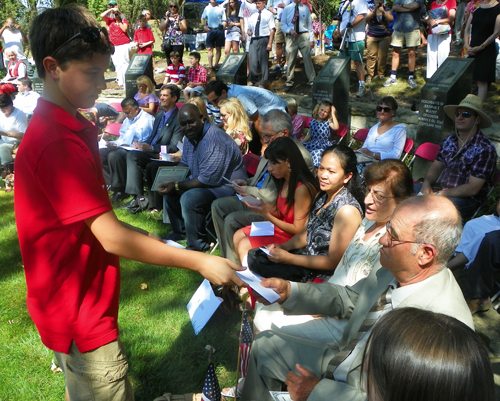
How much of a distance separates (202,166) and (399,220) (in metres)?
3.43

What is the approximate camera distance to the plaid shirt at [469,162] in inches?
181

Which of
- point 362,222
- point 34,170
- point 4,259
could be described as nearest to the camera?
point 34,170

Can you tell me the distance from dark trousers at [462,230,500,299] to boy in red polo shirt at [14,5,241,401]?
8.91 feet

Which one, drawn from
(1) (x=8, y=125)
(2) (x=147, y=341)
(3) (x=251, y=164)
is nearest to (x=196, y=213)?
(3) (x=251, y=164)

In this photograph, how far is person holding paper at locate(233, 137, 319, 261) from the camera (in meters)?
4.05

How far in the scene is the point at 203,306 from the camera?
2.97 m

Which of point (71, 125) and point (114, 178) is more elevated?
point (71, 125)

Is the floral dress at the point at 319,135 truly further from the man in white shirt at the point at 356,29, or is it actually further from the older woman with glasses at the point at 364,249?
A: the older woman with glasses at the point at 364,249

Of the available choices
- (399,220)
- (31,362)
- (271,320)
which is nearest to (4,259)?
(31,362)

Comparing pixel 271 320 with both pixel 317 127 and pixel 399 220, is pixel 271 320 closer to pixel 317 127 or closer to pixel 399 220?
pixel 399 220

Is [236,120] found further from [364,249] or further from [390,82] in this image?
[390,82]

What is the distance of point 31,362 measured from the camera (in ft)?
11.6

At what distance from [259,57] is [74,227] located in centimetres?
1019

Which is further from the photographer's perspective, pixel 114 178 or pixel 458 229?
pixel 114 178
